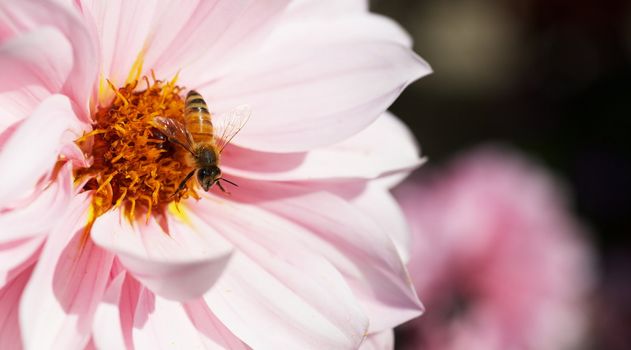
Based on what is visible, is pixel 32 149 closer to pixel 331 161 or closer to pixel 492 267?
pixel 331 161

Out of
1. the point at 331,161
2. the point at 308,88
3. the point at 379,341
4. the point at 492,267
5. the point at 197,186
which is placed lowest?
the point at 492,267

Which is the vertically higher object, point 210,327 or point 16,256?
point 16,256

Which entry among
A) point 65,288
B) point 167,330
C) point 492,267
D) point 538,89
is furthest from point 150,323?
point 538,89

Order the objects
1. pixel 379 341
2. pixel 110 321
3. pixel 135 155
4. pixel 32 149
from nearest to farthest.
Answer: pixel 32 149, pixel 110 321, pixel 135 155, pixel 379 341

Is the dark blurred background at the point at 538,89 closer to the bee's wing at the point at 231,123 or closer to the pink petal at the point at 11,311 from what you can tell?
the bee's wing at the point at 231,123

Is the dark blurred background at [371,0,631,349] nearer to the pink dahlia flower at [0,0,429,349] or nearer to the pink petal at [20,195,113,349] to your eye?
the pink dahlia flower at [0,0,429,349]

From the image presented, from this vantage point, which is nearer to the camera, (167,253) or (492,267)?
(167,253)

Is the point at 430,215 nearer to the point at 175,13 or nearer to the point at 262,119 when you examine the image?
the point at 262,119

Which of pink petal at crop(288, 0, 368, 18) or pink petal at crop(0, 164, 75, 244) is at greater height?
pink petal at crop(288, 0, 368, 18)

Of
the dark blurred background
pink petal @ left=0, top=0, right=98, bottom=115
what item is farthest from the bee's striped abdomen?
the dark blurred background
